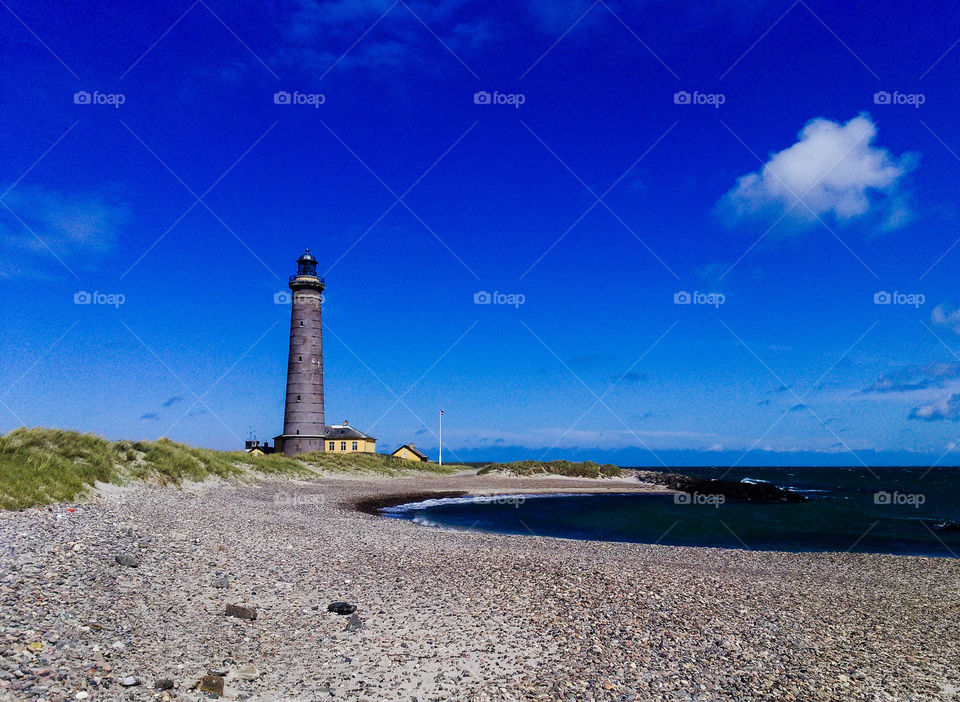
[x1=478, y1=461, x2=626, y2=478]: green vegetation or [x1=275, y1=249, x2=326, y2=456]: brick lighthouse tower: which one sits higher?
[x1=275, y1=249, x2=326, y2=456]: brick lighthouse tower

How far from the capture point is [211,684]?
286 inches

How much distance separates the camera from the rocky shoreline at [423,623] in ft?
25.2

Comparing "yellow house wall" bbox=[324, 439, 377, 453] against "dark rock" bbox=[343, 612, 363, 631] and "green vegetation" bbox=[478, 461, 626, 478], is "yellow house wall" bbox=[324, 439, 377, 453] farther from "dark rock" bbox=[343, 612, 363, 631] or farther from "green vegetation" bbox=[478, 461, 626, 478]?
"dark rock" bbox=[343, 612, 363, 631]

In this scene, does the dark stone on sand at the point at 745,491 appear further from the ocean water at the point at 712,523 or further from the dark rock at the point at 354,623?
the dark rock at the point at 354,623

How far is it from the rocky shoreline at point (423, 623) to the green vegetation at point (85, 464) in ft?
7.38

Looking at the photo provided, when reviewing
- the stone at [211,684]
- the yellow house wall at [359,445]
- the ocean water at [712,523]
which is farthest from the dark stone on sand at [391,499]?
the yellow house wall at [359,445]

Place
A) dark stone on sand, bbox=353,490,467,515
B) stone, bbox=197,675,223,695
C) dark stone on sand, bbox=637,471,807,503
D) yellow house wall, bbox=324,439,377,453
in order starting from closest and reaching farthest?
stone, bbox=197,675,223,695
dark stone on sand, bbox=353,490,467,515
dark stone on sand, bbox=637,471,807,503
yellow house wall, bbox=324,439,377,453

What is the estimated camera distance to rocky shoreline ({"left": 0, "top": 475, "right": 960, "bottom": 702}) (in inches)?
303

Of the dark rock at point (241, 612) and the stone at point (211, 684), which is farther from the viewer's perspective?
the dark rock at point (241, 612)

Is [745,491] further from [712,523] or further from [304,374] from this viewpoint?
[304,374]

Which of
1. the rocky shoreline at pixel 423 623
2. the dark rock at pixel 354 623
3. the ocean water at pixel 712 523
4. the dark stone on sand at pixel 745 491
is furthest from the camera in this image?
the dark stone on sand at pixel 745 491

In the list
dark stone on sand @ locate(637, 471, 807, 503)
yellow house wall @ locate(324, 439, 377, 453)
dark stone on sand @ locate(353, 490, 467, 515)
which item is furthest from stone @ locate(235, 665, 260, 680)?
yellow house wall @ locate(324, 439, 377, 453)

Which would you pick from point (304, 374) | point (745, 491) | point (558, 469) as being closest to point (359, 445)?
point (304, 374)

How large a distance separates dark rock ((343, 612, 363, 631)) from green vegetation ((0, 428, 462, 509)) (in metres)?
11.3
